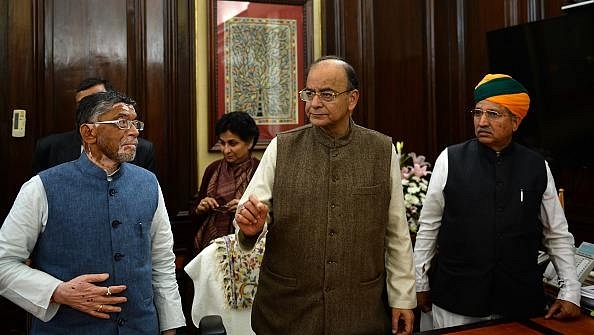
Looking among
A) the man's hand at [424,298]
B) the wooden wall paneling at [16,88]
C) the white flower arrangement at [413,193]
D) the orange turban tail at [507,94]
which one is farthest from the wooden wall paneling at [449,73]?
the wooden wall paneling at [16,88]

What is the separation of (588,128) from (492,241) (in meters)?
0.96

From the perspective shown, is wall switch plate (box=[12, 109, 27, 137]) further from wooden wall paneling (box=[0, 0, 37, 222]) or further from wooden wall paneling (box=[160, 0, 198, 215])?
wooden wall paneling (box=[160, 0, 198, 215])

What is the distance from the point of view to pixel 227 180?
2.85m

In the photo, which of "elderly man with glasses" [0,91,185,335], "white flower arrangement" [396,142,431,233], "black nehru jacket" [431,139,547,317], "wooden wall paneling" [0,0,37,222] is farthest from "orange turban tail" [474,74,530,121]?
"wooden wall paneling" [0,0,37,222]

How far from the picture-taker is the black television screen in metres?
2.57

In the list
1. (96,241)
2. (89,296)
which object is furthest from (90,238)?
(89,296)

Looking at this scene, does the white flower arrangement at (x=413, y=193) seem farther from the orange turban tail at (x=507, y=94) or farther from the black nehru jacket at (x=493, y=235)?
the orange turban tail at (x=507, y=94)

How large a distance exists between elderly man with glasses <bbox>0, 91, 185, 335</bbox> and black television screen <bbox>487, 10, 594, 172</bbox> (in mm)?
2039

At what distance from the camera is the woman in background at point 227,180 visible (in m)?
2.74

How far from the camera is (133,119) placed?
1.78 meters

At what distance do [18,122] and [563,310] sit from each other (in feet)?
9.51

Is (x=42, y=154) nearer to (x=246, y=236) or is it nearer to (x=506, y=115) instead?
(x=246, y=236)

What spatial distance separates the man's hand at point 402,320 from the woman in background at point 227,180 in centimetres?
110

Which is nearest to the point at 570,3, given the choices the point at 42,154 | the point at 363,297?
the point at 363,297
